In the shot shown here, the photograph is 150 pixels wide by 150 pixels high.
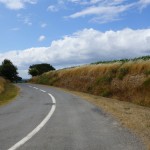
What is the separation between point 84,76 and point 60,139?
42.6 metres

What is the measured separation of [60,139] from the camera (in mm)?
10367

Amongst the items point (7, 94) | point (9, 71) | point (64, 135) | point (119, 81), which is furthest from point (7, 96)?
point (9, 71)

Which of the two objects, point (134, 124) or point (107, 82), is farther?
point (107, 82)

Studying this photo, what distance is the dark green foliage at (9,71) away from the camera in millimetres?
97213

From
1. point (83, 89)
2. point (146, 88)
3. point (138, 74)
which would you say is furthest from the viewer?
point (83, 89)

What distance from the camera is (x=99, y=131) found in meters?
12.1

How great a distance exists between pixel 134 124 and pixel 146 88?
1746 centimetres

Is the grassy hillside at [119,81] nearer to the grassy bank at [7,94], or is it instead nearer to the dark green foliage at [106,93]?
the dark green foliage at [106,93]

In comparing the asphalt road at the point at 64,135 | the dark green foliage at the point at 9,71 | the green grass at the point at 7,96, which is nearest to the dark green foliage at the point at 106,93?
the green grass at the point at 7,96

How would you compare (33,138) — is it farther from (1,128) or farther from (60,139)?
(1,128)

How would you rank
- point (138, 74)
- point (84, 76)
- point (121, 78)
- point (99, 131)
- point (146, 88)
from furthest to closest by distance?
point (84, 76) → point (121, 78) → point (138, 74) → point (146, 88) → point (99, 131)

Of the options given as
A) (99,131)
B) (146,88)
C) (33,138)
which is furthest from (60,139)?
(146,88)

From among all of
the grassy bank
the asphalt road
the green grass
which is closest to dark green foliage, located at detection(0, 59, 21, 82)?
the grassy bank

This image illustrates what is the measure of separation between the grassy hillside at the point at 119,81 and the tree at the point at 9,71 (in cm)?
4271
